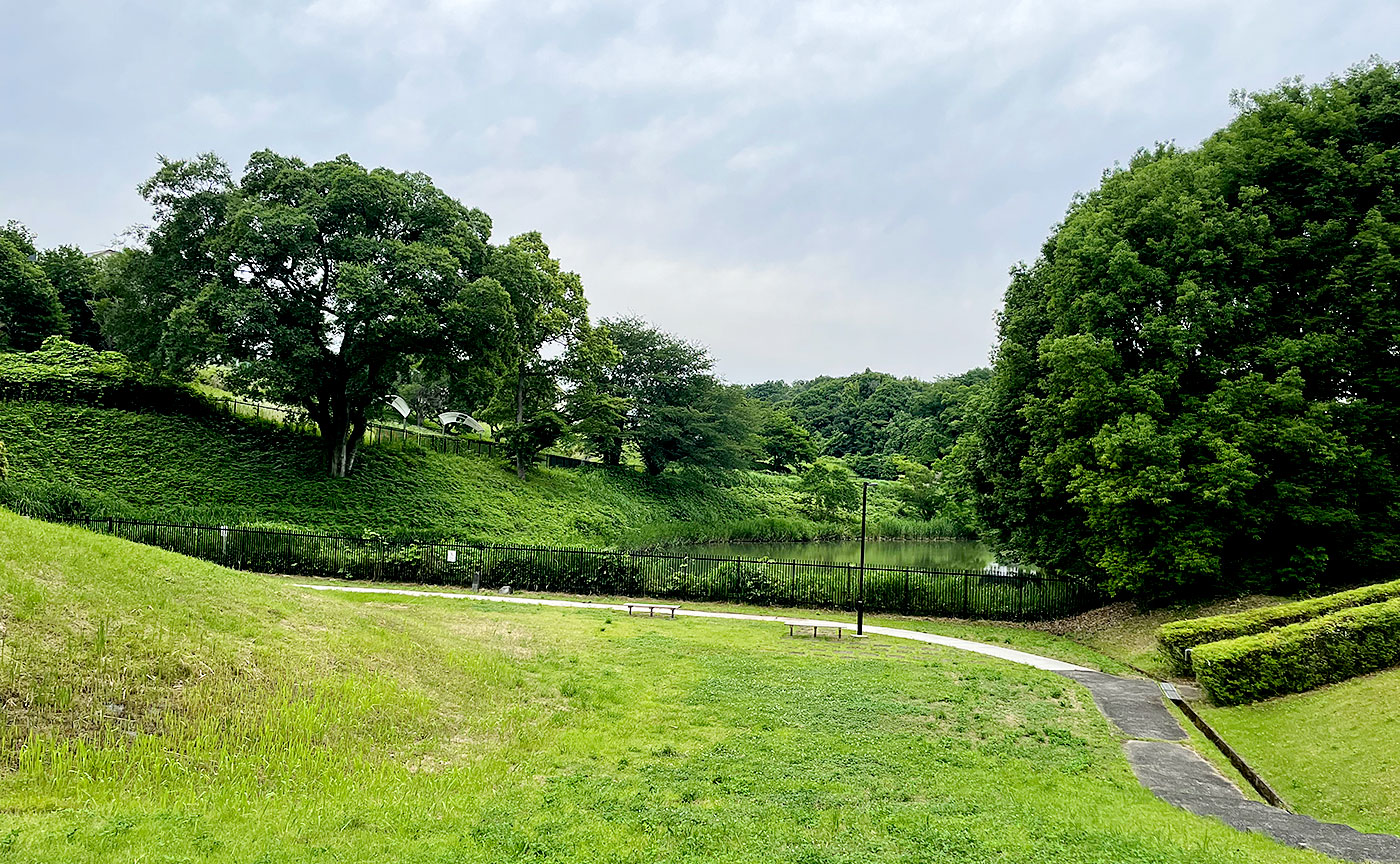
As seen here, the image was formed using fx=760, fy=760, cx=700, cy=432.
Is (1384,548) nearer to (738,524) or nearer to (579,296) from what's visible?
(738,524)

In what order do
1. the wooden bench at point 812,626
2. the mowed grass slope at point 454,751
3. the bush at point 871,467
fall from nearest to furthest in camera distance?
the mowed grass slope at point 454,751, the wooden bench at point 812,626, the bush at point 871,467

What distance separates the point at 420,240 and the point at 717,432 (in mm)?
24723

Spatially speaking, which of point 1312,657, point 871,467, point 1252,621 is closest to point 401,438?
point 1252,621

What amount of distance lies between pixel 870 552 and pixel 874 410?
47732 mm

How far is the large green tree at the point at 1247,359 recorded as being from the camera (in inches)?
640

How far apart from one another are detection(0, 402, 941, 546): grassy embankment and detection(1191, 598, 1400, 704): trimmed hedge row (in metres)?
22.5

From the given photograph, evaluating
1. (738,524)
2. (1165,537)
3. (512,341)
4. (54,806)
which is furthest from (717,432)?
(54,806)

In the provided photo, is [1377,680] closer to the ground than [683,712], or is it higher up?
higher up

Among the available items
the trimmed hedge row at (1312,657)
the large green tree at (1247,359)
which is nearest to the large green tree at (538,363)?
the large green tree at (1247,359)

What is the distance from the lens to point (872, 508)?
5869 cm

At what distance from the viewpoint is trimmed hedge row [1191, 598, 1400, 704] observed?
460 inches

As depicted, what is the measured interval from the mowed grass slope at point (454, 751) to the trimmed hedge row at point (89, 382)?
77.1 ft

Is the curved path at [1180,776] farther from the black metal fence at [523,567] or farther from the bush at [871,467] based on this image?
the bush at [871,467]

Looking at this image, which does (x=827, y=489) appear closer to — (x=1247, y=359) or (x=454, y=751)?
(x=1247, y=359)
